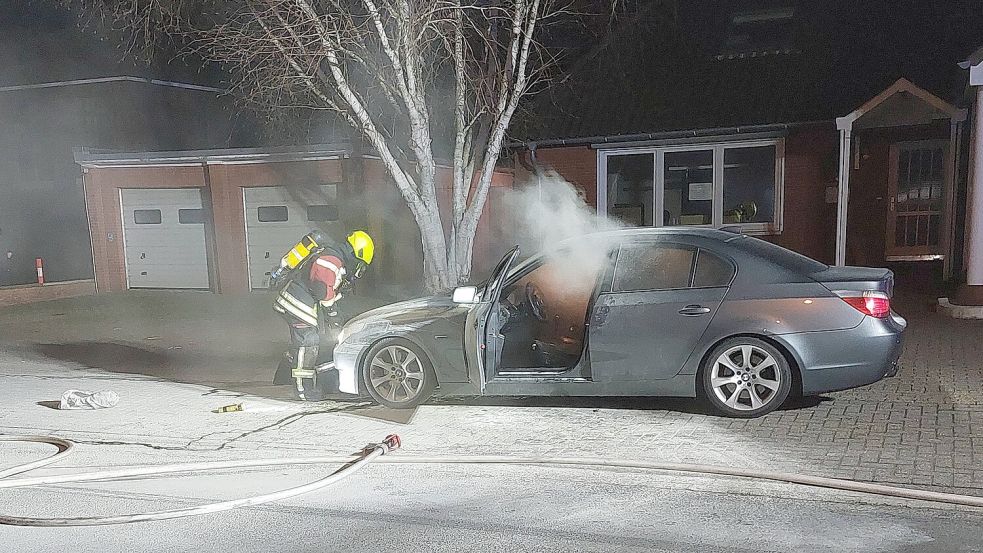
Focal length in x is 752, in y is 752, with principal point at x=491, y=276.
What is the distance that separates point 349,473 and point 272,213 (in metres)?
11.8

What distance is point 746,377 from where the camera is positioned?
19.0 feet

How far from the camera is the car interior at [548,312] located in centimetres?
640

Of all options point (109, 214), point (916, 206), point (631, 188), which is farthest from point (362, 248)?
point (109, 214)

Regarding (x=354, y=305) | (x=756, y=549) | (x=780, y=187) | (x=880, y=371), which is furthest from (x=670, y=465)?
(x=780, y=187)

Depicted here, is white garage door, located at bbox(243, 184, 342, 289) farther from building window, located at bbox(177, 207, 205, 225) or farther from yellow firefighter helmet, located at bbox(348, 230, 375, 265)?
yellow firefighter helmet, located at bbox(348, 230, 375, 265)

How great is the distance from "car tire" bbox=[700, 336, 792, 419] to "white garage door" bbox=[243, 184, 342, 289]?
1070 cm

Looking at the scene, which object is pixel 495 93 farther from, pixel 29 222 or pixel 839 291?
pixel 29 222

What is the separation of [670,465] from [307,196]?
12106mm

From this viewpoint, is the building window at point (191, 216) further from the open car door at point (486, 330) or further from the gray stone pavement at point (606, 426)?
the open car door at point (486, 330)

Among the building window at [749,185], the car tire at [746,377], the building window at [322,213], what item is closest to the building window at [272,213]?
the building window at [322,213]

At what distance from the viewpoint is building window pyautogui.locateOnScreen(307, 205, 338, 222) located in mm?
15305

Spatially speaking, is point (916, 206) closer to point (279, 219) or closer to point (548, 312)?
point (548, 312)

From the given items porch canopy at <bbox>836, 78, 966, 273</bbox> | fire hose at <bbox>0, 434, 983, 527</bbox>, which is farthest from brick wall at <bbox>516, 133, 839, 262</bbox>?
fire hose at <bbox>0, 434, 983, 527</bbox>

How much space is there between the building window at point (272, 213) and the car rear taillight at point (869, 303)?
1242cm
